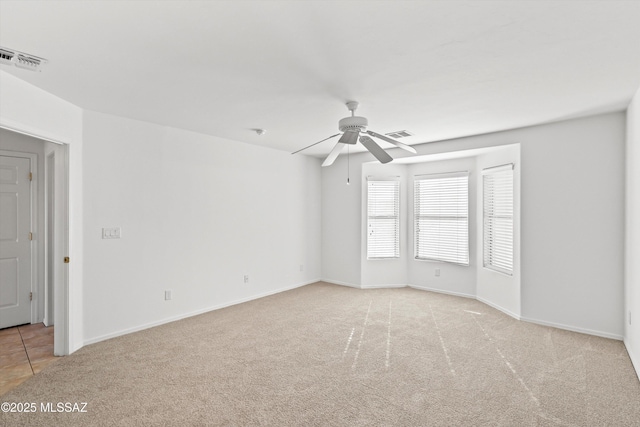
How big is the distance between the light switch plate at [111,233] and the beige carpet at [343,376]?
114 cm

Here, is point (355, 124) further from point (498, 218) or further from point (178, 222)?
point (498, 218)

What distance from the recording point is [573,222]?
381cm

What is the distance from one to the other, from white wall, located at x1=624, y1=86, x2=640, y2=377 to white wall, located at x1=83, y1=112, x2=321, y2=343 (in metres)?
4.54

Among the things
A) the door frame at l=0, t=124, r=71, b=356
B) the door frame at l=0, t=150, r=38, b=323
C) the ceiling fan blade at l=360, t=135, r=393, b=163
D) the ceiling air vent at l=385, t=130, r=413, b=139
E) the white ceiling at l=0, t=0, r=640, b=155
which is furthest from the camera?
the ceiling air vent at l=385, t=130, r=413, b=139

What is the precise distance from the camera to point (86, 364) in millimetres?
2982

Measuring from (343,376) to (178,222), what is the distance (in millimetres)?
2893

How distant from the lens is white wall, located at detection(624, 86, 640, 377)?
2.90m

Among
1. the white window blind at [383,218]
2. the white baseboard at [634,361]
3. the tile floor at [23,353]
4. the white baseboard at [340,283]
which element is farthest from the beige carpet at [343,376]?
the white window blind at [383,218]

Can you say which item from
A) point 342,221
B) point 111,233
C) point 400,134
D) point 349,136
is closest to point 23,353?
point 111,233

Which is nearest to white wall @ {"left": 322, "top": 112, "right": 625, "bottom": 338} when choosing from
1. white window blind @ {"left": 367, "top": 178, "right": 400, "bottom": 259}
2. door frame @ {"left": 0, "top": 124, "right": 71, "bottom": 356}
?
white window blind @ {"left": 367, "top": 178, "right": 400, "bottom": 259}

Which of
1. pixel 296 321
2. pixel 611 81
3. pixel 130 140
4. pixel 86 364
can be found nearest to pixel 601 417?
pixel 611 81

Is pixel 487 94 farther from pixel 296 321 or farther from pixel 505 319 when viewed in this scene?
pixel 296 321

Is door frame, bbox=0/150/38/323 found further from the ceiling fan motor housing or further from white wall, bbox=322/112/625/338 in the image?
white wall, bbox=322/112/625/338

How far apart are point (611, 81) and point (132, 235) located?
503cm
